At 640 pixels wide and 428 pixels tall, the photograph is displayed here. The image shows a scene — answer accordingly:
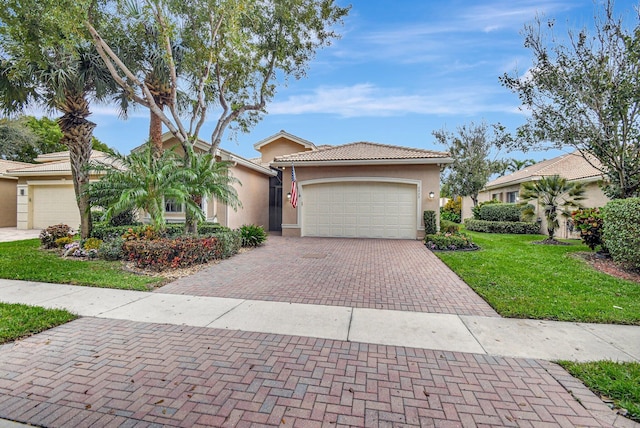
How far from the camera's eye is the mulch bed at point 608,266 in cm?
A: 699

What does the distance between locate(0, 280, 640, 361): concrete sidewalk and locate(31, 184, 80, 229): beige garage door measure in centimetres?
1406

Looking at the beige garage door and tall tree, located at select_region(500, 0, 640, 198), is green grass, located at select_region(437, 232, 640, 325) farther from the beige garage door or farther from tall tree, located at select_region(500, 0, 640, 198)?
the beige garage door

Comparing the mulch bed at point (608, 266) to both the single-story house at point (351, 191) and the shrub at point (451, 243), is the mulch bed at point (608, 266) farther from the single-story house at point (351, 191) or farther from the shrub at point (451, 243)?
the single-story house at point (351, 191)

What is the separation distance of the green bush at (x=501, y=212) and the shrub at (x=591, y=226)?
22.2 feet

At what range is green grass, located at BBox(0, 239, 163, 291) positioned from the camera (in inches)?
251

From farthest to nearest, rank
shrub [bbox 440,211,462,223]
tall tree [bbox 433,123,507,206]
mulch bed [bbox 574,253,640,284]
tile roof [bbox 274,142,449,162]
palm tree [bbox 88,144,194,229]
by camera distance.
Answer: shrub [bbox 440,211,462,223] < tall tree [bbox 433,123,507,206] < tile roof [bbox 274,142,449,162] < palm tree [bbox 88,144,194,229] < mulch bed [bbox 574,253,640,284]

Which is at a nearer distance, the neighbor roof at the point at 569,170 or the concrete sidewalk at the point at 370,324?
the concrete sidewalk at the point at 370,324

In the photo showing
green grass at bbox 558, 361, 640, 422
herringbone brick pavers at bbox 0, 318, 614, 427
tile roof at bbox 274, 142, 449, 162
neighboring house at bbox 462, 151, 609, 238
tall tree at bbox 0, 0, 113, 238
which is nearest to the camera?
herringbone brick pavers at bbox 0, 318, 614, 427

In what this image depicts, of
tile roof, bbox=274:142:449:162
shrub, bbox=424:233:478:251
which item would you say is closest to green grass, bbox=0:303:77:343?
shrub, bbox=424:233:478:251

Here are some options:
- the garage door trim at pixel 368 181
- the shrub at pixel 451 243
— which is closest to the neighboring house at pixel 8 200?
the garage door trim at pixel 368 181

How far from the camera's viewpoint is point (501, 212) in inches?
676

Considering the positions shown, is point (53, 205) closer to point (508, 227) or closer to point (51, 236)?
point (51, 236)

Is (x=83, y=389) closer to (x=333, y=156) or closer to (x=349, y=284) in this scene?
(x=349, y=284)

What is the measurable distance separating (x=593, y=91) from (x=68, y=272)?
15.0m
